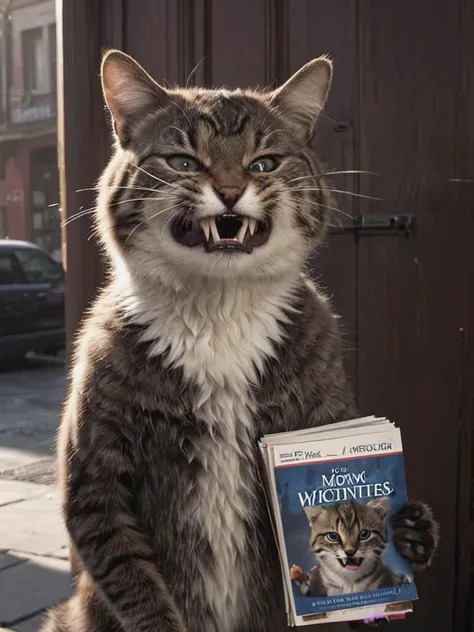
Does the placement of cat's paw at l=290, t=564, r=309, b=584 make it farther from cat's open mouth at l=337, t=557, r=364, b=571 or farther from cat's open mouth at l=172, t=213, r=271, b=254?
cat's open mouth at l=172, t=213, r=271, b=254

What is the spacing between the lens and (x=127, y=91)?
72.6 inches

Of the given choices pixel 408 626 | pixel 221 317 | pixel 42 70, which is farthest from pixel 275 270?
pixel 42 70

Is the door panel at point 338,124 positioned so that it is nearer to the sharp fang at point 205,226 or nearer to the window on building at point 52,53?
the sharp fang at point 205,226

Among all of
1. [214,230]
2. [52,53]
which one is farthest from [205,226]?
[52,53]

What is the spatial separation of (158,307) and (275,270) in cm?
28

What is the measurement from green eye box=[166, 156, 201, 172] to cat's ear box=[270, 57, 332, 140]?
1.03 feet

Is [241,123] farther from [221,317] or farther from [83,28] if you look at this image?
[83,28]

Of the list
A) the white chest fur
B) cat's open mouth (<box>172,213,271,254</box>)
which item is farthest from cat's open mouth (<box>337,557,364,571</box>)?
cat's open mouth (<box>172,213,271,254</box>)

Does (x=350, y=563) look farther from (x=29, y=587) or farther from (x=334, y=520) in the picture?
(x=29, y=587)

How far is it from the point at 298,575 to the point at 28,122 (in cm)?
Result: 1903

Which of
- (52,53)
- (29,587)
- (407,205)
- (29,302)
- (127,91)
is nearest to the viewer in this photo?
(127,91)

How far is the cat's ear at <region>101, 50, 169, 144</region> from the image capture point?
180 cm

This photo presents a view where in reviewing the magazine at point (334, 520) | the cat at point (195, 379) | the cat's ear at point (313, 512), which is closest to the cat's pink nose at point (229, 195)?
the cat at point (195, 379)

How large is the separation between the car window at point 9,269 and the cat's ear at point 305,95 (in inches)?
318
